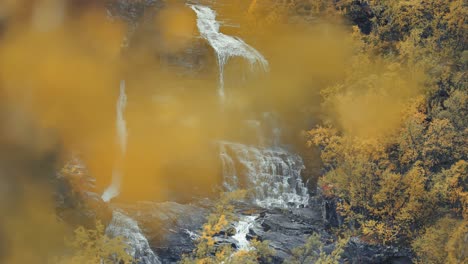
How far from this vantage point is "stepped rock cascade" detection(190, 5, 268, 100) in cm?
2869

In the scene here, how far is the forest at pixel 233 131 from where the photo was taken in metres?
17.2

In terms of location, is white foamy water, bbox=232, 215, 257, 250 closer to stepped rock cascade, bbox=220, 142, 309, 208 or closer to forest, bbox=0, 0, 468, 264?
forest, bbox=0, 0, 468, 264

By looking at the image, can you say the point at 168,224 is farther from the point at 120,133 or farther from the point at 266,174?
the point at 120,133

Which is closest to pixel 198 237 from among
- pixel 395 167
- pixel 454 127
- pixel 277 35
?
pixel 395 167

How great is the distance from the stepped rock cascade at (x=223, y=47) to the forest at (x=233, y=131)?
0.38 ft

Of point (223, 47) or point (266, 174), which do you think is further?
point (223, 47)

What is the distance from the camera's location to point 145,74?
27688mm

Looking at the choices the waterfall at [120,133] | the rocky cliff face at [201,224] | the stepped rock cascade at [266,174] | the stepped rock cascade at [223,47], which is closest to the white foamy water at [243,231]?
the rocky cliff face at [201,224]

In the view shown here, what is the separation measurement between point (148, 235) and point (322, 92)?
552 inches

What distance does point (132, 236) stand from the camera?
60.3 feet

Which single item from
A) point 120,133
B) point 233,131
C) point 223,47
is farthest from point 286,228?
point 223,47

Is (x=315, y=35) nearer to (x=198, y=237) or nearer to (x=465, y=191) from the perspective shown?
(x=465, y=191)

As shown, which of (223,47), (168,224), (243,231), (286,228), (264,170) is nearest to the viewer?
(168,224)

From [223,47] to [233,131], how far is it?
521 cm
